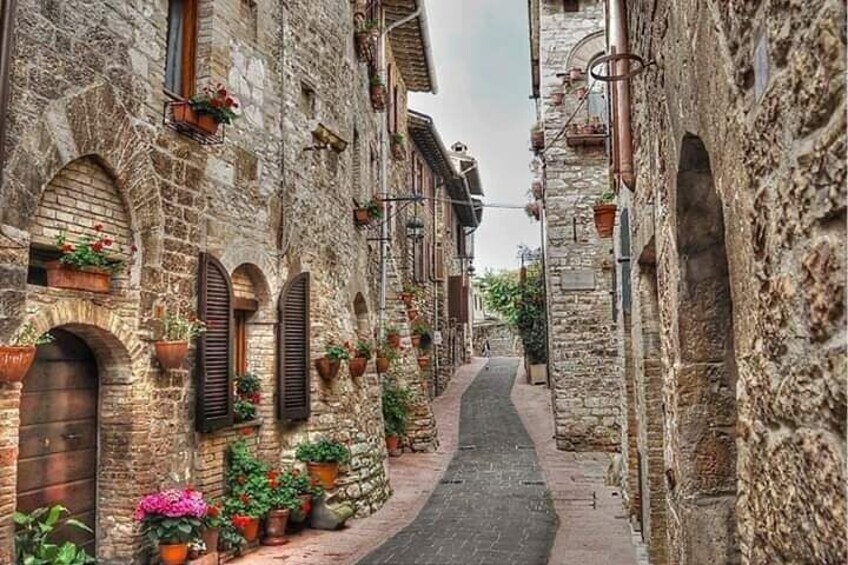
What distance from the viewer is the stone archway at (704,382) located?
3.24 m

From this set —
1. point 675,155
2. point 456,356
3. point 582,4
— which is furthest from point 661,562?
point 456,356

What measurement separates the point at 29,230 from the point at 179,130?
7.28 feet

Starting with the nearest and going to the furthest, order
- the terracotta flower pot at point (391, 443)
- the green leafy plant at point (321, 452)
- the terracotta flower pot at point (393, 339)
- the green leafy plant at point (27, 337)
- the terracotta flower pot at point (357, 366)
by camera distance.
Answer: the green leafy plant at point (27, 337) → the green leafy plant at point (321, 452) → the terracotta flower pot at point (357, 366) → the terracotta flower pot at point (391, 443) → the terracotta flower pot at point (393, 339)

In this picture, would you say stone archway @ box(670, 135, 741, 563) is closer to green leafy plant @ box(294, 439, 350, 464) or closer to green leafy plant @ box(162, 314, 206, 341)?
green leafy plant @ box(162, 314, 206, 341)

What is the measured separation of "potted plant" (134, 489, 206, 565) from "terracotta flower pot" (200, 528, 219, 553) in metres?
0.35

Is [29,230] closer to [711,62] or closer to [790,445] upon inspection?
[711,62]

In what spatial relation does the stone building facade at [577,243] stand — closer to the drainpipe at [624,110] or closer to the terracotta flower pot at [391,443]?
the terracotta flower pot at [391,443]

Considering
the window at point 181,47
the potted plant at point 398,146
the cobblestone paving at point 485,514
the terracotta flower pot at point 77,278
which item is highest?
the potted plant at point 398,146

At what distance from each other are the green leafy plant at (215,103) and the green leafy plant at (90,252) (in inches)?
65.1

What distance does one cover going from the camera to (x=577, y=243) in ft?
48.1

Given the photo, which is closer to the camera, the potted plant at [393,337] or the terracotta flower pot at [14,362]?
the terracotta flower pot at [14,362]

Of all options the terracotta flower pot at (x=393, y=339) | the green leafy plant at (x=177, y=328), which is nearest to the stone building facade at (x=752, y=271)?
the green leafy plant at (x=177, y=328)

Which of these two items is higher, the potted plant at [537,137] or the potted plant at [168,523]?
the potted plant at [537,137]

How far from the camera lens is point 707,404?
338cm
